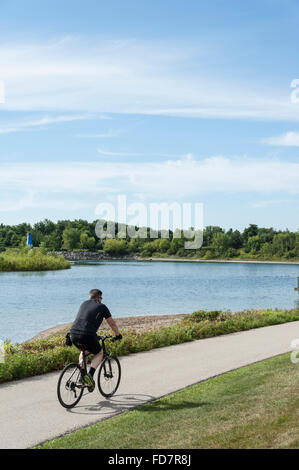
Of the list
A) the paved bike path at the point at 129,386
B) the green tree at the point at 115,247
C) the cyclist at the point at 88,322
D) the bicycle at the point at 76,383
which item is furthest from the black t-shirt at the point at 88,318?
the green tree at the point at 115,247

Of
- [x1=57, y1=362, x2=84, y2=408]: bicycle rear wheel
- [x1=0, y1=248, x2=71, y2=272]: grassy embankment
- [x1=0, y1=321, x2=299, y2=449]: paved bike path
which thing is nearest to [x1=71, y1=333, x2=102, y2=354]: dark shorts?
[x1=57, y1=362, x2=84, y2=408]: bicycle rear wheel

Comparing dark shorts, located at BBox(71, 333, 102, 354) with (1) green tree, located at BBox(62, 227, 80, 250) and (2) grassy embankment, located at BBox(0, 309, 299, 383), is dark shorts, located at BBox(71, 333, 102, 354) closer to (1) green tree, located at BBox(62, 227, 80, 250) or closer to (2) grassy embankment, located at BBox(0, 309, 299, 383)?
(2) grassy embankment, located at BBox(0, 309, 299, 383)

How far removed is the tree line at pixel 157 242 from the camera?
14150 cm

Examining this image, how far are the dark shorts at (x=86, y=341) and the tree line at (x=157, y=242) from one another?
419ft

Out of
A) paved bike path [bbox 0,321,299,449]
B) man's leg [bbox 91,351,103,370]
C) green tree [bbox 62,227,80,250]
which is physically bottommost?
paved bike path [bbox 0,321,299,449]

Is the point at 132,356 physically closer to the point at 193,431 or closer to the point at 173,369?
the point at 173,369

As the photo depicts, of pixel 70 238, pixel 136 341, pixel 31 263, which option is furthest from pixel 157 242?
pixel 136 341

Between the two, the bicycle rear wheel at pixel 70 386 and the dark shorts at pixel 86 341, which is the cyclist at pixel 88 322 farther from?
the bicycle rear wheel at pixel 70 386

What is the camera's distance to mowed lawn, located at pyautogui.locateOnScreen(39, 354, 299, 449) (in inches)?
243

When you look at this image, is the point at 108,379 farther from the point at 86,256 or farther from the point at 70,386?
the point at 86,256

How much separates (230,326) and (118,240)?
144269 millimetres

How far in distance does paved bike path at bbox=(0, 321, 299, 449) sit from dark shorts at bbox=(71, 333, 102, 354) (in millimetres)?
931

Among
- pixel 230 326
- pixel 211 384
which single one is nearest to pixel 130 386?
pixel 211 384

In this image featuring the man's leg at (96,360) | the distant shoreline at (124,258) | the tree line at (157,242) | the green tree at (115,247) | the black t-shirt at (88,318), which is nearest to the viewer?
the black t-shirt at (88,318)
